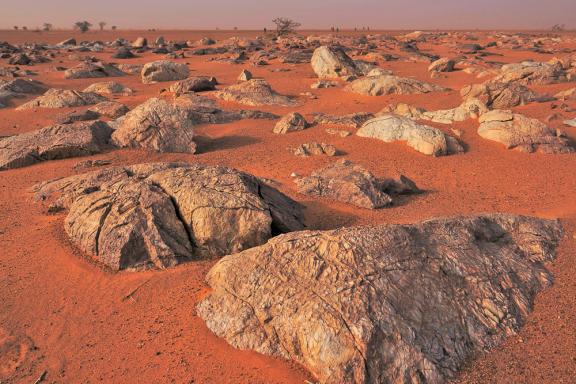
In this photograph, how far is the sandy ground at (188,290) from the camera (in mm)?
4992

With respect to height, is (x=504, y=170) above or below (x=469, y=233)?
below

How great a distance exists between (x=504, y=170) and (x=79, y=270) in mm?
12116

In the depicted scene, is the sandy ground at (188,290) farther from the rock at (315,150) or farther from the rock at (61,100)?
the rock at (61,100)

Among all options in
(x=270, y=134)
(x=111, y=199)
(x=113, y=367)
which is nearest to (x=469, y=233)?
(x=113, y=367)

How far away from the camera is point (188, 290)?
6.45 meters

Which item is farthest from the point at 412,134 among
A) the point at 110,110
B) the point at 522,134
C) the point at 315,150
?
the point at 110,110

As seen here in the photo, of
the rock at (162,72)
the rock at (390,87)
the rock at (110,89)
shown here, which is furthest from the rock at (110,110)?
the rock at (390,87)

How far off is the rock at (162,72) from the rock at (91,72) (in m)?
3.88

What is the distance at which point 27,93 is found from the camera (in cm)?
2342

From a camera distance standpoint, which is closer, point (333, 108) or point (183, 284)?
point (183, 284)

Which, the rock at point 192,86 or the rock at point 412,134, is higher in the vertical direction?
the rock at point 192,86

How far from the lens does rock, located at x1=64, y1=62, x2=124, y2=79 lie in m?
28.4

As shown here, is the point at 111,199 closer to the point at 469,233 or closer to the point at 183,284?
the point at 183,284

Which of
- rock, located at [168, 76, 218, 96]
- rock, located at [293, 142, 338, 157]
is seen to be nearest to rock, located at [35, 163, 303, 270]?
rock, located at [293, 142, 338, 157]
